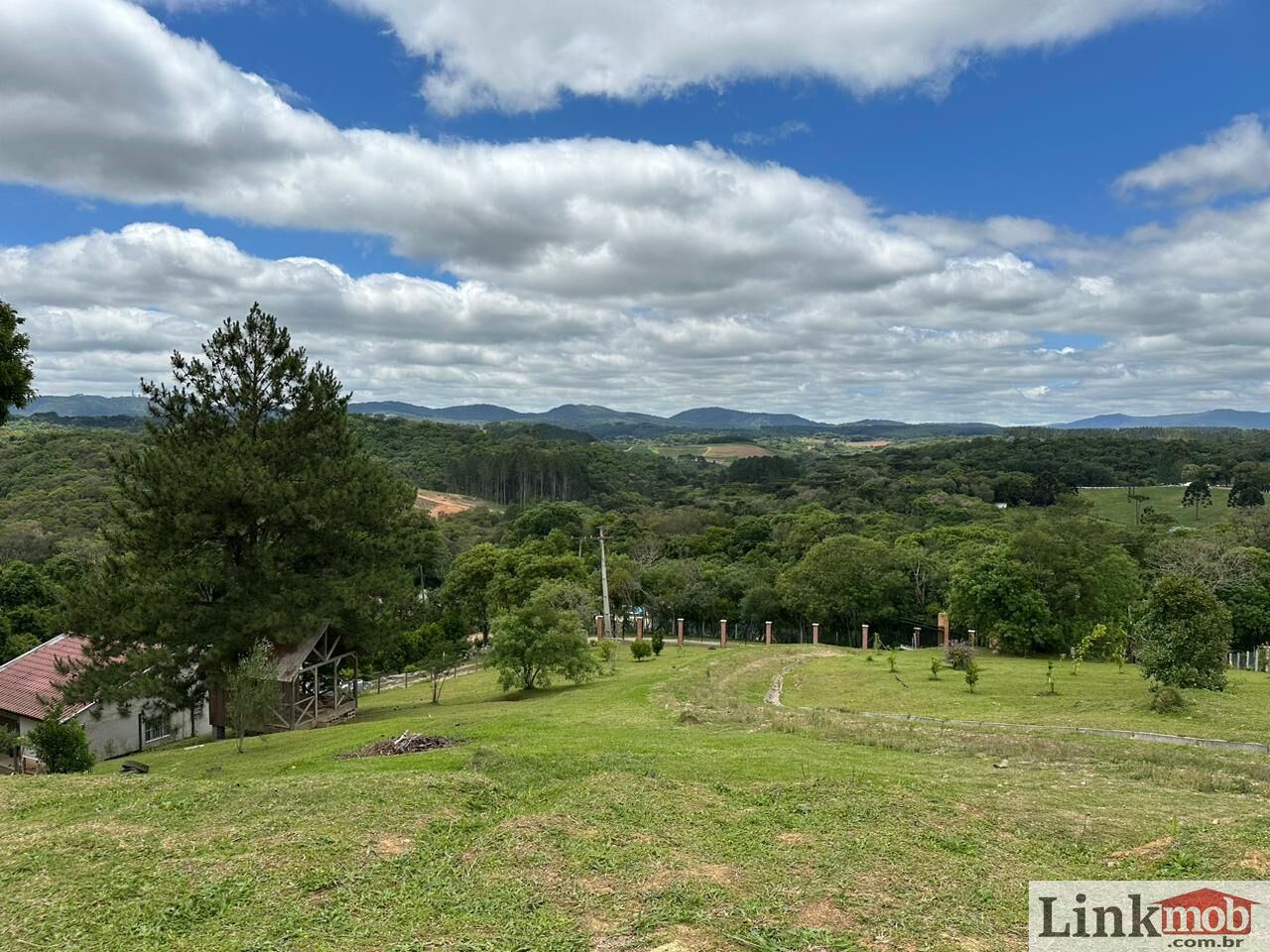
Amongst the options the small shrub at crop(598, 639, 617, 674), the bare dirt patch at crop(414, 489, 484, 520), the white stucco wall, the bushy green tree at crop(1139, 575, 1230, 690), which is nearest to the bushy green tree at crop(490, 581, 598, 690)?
Answer: the small shrub at crop(598, 639, 617, 674)

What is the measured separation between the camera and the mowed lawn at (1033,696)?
16.2m

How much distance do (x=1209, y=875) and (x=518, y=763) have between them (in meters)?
8.19

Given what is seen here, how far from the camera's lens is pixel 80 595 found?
1936 centimetres

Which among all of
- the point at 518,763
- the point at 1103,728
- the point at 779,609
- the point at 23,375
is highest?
the point at 23,375

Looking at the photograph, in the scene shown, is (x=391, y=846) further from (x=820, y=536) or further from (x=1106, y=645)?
(x=820, y=536)

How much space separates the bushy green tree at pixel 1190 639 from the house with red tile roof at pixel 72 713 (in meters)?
27.6

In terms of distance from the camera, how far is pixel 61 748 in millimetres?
16500

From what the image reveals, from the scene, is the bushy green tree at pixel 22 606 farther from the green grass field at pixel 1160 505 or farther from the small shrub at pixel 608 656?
the green grass field at pixel 1160 505

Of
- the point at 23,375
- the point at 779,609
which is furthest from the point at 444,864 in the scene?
the point at 779,609

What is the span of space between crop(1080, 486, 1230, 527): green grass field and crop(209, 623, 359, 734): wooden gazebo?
79522 mm

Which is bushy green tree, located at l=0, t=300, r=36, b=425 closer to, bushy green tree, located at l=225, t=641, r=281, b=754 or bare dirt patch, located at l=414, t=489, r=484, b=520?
bushy green tree, located at l=225, t=641, r=281, b=754

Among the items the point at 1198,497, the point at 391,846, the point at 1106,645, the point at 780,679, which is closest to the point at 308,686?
the point at 780,679

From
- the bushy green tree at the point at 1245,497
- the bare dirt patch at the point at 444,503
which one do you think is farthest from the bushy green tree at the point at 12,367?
the bushy green tree at the point at 1245,497

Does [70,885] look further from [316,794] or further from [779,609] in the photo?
[779,609]
